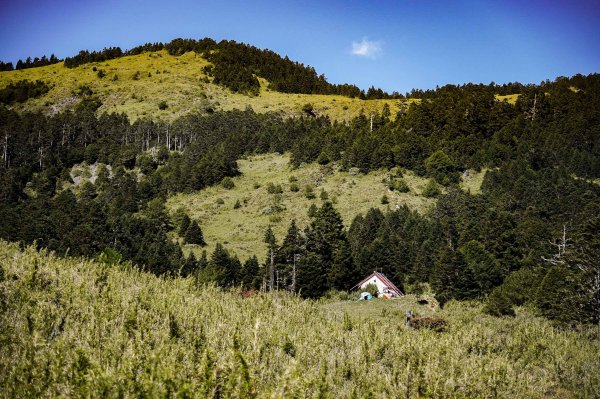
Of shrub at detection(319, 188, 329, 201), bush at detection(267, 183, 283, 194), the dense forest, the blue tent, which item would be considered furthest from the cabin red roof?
bush at detection(267, 183, 283, 194)

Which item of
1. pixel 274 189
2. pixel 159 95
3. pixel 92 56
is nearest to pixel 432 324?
pixel 274 189

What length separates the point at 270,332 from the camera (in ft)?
21.6

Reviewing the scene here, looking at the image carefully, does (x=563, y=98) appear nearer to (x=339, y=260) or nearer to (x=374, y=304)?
(x=339, y=260)

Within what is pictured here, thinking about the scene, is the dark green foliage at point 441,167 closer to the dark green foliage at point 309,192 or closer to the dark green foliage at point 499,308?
the dark green foliage at point 309,192

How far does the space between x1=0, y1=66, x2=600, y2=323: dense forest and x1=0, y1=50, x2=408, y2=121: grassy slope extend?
8094 mm

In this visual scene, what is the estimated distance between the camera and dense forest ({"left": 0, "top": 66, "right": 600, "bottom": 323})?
4584 centimetres

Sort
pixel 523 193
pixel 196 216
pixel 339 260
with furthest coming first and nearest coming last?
pixel 196 216, pixel 523 193, pixel 339 260

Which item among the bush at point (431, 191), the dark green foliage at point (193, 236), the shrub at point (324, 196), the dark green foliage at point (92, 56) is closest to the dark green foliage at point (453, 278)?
the bush at point (431, 191)

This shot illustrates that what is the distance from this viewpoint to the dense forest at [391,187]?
45.8 meters

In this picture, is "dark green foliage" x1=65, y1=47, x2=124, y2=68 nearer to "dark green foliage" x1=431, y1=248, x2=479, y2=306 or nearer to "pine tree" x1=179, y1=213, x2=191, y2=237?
"pine tree" x1=179, y1=213, x2=191, y2=237

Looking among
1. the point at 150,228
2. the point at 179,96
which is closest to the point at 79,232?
the point at 150,228

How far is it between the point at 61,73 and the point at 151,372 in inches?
6682

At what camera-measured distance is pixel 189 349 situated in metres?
5.30

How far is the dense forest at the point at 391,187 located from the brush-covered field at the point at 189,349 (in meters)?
13.4
